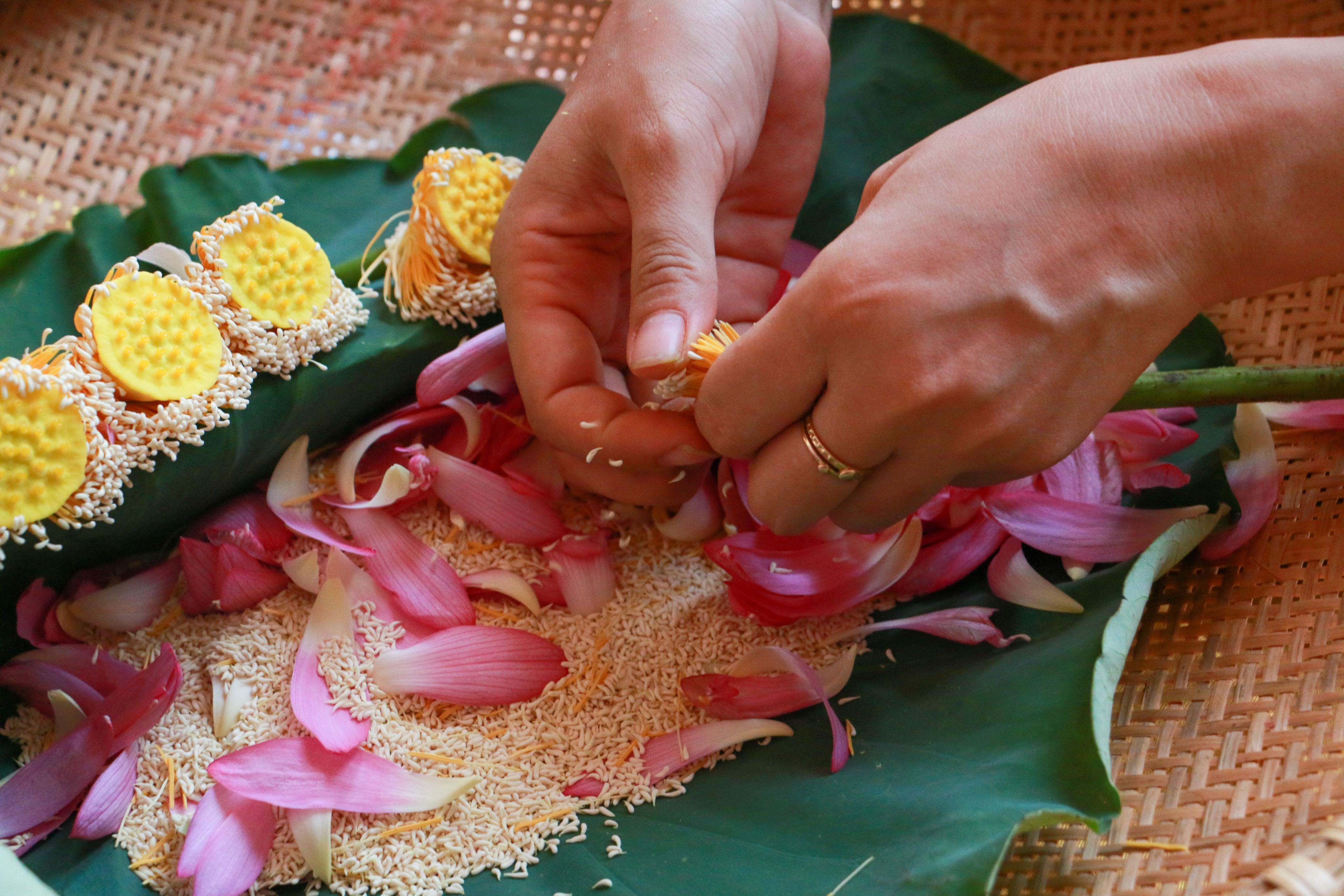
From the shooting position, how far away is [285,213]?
1084 millimetres

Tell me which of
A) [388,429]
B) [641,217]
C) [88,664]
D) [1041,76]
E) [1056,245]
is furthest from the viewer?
[1041,76]

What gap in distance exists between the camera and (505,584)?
2.88 ft

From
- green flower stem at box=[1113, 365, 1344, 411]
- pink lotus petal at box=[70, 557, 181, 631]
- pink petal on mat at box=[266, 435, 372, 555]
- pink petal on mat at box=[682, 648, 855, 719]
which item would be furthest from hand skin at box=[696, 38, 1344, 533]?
pink lotus petal at box=[70, 557, 181, 631]

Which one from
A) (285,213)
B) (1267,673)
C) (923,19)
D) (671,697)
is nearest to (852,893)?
(671,697)

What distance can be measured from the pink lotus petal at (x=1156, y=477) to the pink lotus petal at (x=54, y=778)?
86cm

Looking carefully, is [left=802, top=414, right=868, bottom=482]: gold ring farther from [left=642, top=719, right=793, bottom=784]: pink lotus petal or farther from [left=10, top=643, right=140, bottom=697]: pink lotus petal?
[left=10, top=643, right=140, bottom=697]: pink lotus petal

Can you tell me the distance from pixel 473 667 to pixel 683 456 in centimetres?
24

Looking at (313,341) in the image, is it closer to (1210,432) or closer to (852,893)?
(852,893)

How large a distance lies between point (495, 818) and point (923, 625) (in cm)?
37

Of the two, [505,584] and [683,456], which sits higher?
[683,456]

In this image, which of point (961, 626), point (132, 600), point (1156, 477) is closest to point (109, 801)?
point (132, 600)

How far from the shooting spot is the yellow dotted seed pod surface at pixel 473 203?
0.94 meters

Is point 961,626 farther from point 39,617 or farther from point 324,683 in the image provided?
point 39,617

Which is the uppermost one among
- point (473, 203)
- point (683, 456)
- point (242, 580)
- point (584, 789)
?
point (473, 203)
